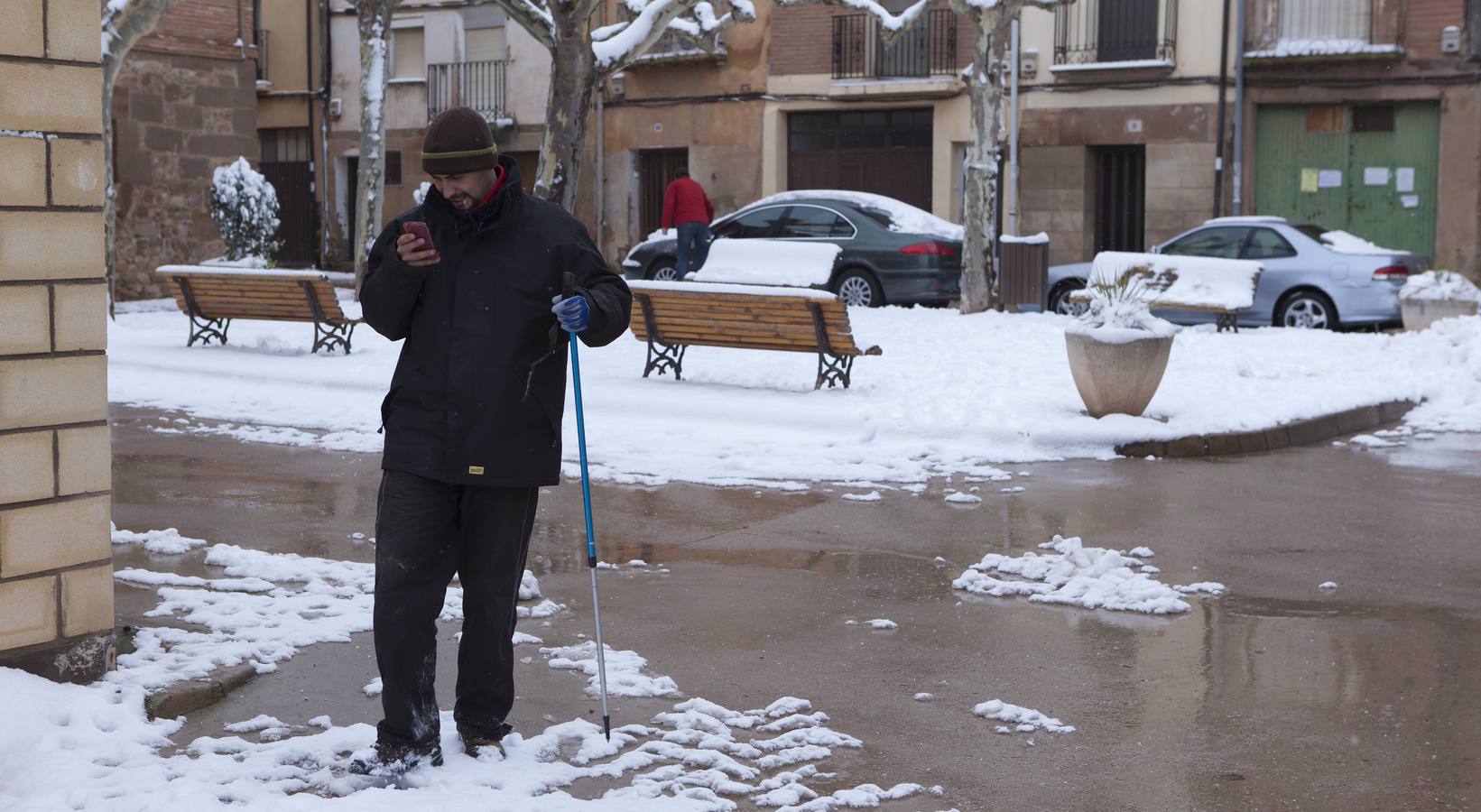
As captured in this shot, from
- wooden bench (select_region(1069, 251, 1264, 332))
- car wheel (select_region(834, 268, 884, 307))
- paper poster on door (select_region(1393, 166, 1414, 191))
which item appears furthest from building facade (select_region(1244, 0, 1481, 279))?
car wheel (select_region(834, 268, 884, 307))

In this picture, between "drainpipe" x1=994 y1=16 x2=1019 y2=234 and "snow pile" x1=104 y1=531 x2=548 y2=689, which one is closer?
"snow pile" x1=104 y1=531 x2=548 y2=689

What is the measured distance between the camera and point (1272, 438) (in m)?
11.4

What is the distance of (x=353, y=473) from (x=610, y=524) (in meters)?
2.21

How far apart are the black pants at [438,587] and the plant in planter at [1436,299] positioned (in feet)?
48.7

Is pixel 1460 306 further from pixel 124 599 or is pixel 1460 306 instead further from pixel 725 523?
pixel 124 599

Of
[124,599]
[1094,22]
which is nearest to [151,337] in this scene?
[124,599]

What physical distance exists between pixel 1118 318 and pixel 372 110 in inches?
551

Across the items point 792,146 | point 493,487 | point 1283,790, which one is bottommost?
point 1283,790

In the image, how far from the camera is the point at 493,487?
181 inches

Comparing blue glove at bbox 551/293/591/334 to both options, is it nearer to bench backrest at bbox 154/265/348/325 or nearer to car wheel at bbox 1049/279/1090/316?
bench backrest at bbox 154/265/348/325

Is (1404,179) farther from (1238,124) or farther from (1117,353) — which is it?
(1117,353)

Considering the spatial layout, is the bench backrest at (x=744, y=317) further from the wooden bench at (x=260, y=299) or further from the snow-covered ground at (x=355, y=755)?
the snow-covered ground at (x=355, y=755)

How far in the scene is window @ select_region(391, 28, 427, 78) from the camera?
121 ft

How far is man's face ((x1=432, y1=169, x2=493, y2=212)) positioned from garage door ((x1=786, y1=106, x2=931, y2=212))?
26.8 m
